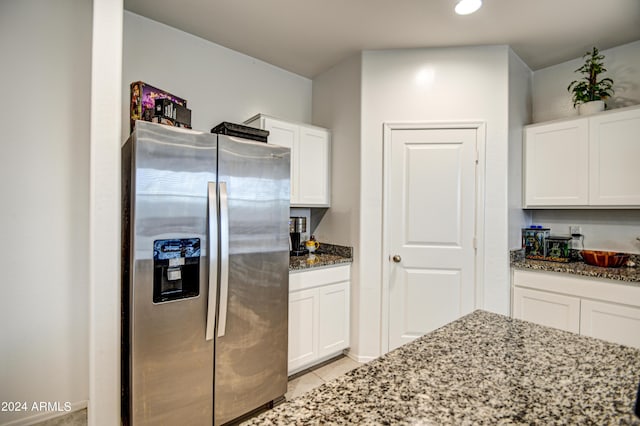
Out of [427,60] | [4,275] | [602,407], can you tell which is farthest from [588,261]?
[4,275]

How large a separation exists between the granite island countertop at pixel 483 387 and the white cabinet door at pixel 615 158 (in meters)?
1.97

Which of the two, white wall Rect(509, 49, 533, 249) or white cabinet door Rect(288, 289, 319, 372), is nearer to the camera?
white cabinet door Rect(288, 289, 319, 372)

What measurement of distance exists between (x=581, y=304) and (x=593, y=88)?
173 cm

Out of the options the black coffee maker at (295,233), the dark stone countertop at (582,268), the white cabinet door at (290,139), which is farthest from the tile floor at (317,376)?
the dark stone countertop at (582,268)

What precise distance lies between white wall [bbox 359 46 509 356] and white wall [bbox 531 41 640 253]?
0.76m

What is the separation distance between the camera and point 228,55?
Answer: 108 inches

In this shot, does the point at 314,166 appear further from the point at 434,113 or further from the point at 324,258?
the point at 434,113

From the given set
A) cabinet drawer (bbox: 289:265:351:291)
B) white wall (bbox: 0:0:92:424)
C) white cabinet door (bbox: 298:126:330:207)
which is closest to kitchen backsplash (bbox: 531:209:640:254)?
cabinet drawer (bbox: 289:265:351:291)

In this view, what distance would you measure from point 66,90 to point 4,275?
118cm

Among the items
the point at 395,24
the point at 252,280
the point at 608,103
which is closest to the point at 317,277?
the point at 252,280

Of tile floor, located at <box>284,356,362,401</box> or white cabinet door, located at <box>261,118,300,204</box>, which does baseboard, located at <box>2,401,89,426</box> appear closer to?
tile floor, located at <box>284,356,362,401</box>

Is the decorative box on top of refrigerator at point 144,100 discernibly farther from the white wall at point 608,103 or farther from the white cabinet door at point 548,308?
the white wall at point 608,103

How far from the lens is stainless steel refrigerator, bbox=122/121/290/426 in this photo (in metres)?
1.56

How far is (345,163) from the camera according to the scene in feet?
9.33
